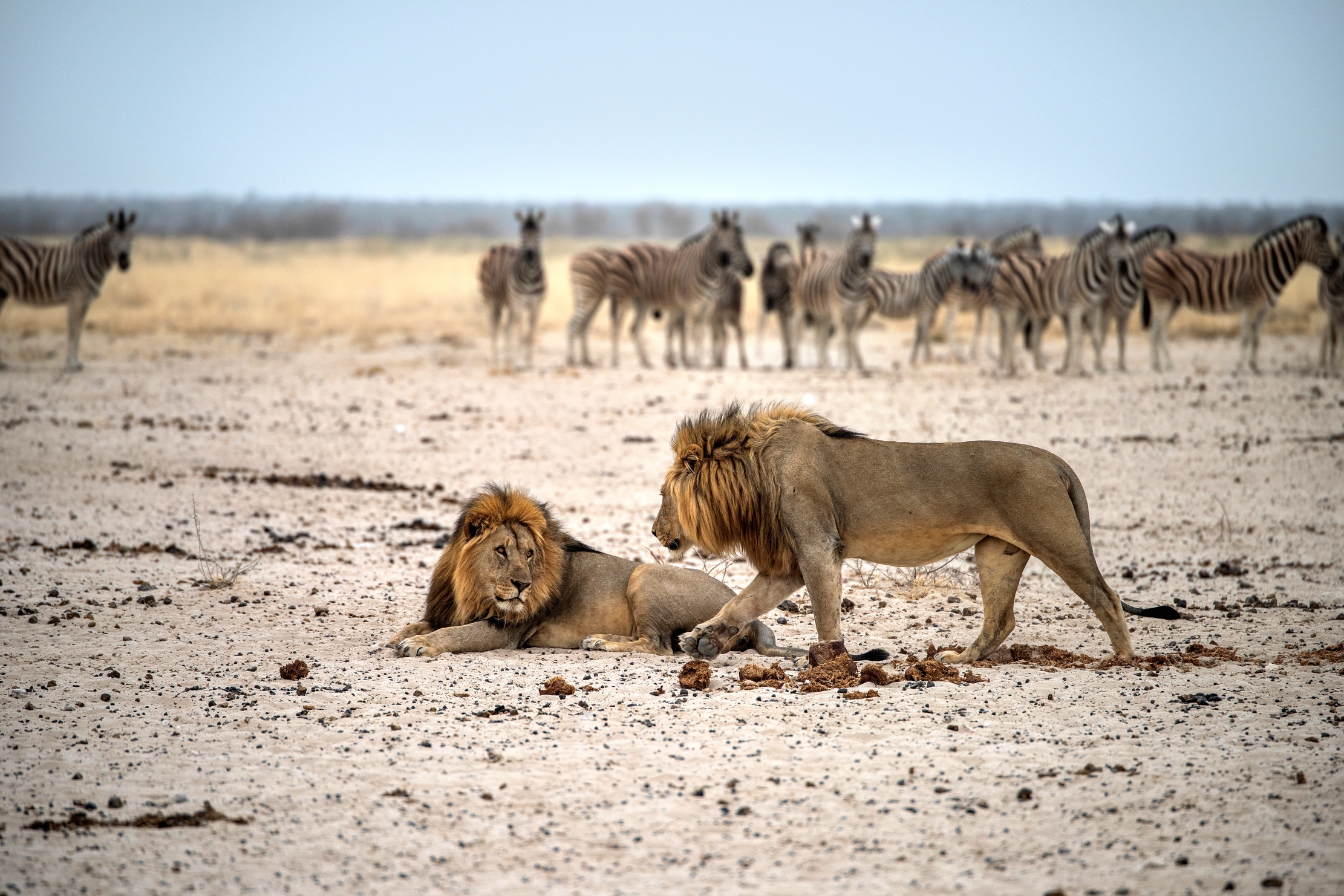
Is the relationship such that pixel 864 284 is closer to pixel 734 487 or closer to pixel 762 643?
pixel 762 643

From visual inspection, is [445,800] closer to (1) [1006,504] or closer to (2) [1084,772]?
(2) [1084,772]

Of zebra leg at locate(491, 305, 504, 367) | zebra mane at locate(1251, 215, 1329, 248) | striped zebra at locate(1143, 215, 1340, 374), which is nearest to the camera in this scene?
striped zebra at locate(1143, 215, 1340, 374)

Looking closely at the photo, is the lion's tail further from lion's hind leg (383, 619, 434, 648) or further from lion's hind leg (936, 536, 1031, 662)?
lion's hind leg (383, 619, 434, 648)

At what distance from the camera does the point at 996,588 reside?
21.1 ft

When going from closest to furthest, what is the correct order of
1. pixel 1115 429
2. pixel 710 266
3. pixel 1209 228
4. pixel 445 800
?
1. pixel 445 800
2. pixel 1115 429
3. pixel 710 266
4. pixel 1209 228

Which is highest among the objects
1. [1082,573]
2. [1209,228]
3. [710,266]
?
[1209,228]

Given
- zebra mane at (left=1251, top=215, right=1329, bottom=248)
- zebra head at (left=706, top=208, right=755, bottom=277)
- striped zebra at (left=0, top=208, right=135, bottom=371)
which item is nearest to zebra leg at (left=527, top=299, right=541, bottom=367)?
zebra head at (left=706, top=208, right=755, bottom=277)

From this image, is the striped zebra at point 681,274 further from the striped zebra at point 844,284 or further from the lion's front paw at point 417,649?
the lion's front paw at point 417,649

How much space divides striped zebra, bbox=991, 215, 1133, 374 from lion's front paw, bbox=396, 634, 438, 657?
13863 millimetres

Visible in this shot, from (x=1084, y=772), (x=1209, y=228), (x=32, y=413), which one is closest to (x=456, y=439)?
(x=32, y=413)

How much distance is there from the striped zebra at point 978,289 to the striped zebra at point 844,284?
1890mm

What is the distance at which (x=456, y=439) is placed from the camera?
1395 cm

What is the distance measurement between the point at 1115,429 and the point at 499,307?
11.9 metres

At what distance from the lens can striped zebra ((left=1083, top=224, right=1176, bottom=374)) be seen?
19.4 m
